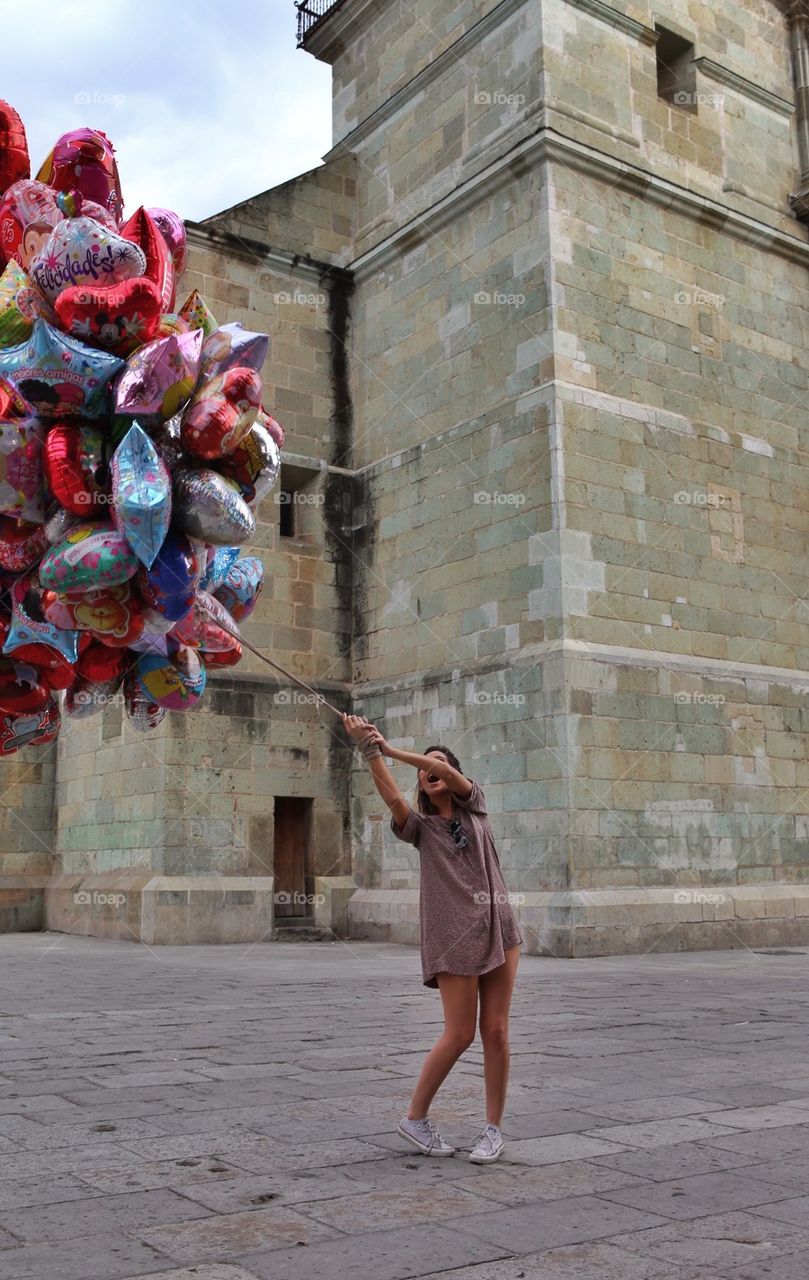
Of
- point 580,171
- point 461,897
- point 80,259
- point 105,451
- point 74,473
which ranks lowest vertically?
point 461,897

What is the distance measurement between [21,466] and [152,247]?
110 cm

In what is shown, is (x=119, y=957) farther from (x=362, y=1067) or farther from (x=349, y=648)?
(x=362, y=1067)

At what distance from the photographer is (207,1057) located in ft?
22.2

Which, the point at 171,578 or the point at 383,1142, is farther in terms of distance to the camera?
the point at 383,1142

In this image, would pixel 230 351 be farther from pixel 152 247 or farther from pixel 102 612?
pixel 102 612

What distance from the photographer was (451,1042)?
4676 mm

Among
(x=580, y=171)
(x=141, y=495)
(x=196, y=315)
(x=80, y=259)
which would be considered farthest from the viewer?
(x=580, y=171)

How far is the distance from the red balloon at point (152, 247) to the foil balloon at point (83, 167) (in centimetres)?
17

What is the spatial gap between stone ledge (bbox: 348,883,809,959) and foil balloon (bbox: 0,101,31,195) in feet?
31.0

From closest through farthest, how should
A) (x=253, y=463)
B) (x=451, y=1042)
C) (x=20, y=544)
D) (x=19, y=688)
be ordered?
1. (x=20, y=544)
2. (x=253, y=463)
3. (x=19, y=688)
4. (x=451, y=1042)

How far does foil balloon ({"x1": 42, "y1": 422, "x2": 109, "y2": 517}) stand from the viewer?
4.05 meters

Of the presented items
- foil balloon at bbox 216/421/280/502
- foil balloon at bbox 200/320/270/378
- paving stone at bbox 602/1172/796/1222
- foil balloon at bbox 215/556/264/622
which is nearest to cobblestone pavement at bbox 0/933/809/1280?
paving stone at bbox 602/1172/796/1222

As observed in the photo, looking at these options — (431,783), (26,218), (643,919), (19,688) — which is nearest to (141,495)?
(19,688)

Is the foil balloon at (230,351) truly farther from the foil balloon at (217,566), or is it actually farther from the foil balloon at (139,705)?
the foil balloon at (139,705)
